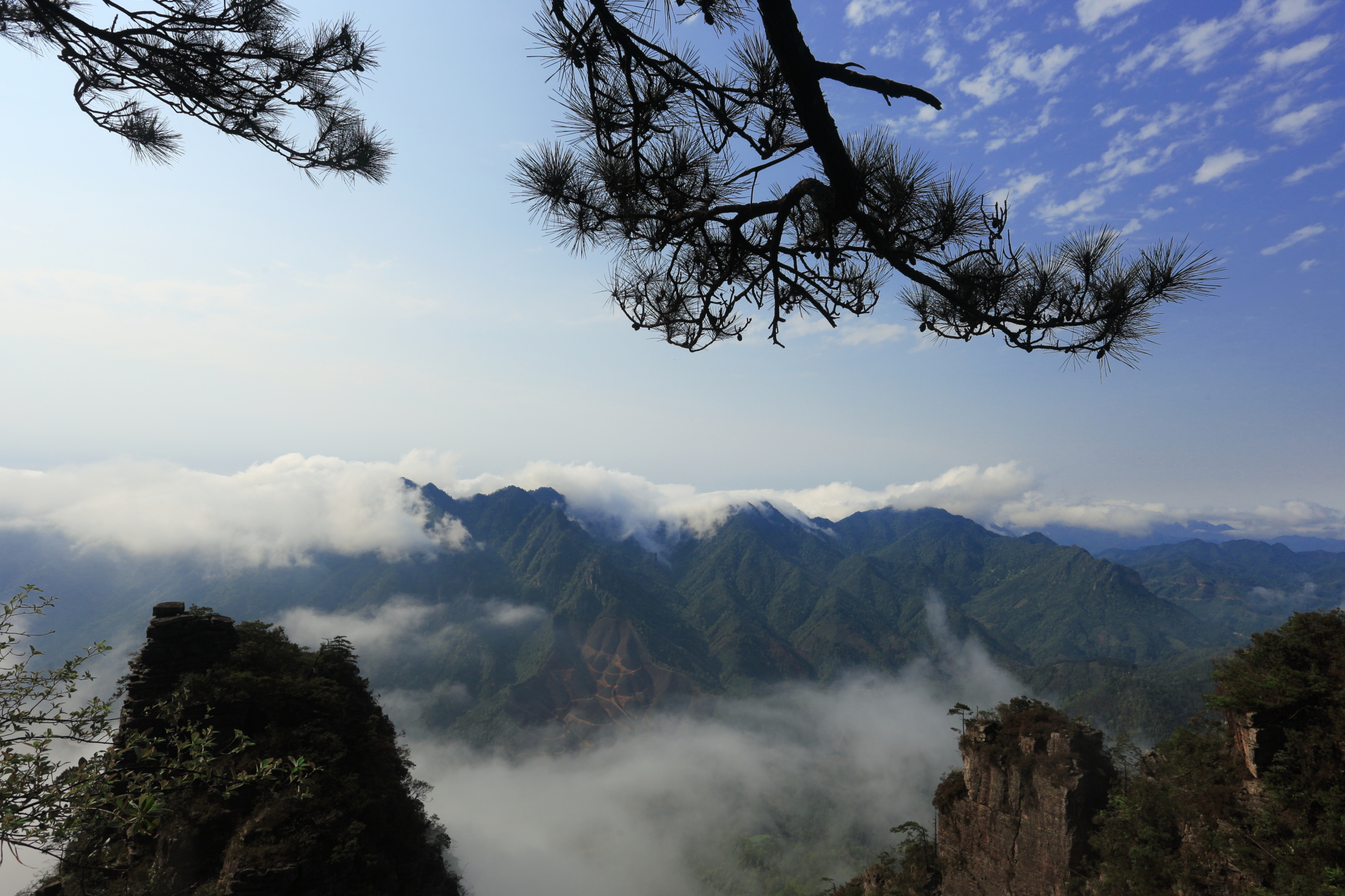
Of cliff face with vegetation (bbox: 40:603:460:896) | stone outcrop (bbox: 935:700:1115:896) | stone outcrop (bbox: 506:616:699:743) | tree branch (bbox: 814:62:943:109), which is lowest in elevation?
stone outcrop (bbox: 506:616:699:743)

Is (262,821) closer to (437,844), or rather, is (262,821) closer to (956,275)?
(437,844)

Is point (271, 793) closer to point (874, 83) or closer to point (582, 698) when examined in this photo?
point (874, 83)

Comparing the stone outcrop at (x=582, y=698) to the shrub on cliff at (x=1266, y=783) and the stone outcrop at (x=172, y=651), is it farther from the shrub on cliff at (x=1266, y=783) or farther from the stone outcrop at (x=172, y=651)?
the shrub on cliff at (x=1266, y=783)

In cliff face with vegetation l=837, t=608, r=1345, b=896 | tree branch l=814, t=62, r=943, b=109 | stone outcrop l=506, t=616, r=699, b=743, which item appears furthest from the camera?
stone outcrop l=506, t=616, r=699, b=743

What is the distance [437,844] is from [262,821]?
5600 millimetres

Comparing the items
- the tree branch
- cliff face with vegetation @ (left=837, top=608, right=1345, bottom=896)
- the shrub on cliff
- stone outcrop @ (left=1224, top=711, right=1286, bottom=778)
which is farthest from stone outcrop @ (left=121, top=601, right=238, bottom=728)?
stone outcrop @ (left=1224, top=711, right=1286, bottom=778)

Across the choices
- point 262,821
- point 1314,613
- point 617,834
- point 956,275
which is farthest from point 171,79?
point 617,834

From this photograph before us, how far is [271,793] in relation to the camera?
9.86m

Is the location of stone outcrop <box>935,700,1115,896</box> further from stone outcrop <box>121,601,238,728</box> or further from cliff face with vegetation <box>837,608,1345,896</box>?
stone outcrop <box>121,601,238,728</box>

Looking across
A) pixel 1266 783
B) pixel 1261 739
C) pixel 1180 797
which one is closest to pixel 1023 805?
pixel 1180 797

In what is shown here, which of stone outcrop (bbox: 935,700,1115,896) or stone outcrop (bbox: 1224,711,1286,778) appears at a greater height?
stone outcrop (bbox: 1224,711,1286,778)

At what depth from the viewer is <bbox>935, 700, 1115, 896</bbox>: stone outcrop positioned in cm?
2148

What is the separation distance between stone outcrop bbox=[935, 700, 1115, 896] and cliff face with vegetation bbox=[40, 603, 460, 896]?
2329 cm

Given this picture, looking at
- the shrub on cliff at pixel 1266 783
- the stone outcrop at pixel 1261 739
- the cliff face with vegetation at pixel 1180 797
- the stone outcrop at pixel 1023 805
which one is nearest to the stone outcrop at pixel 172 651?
the shrub on cliff at pixel 1266 783
